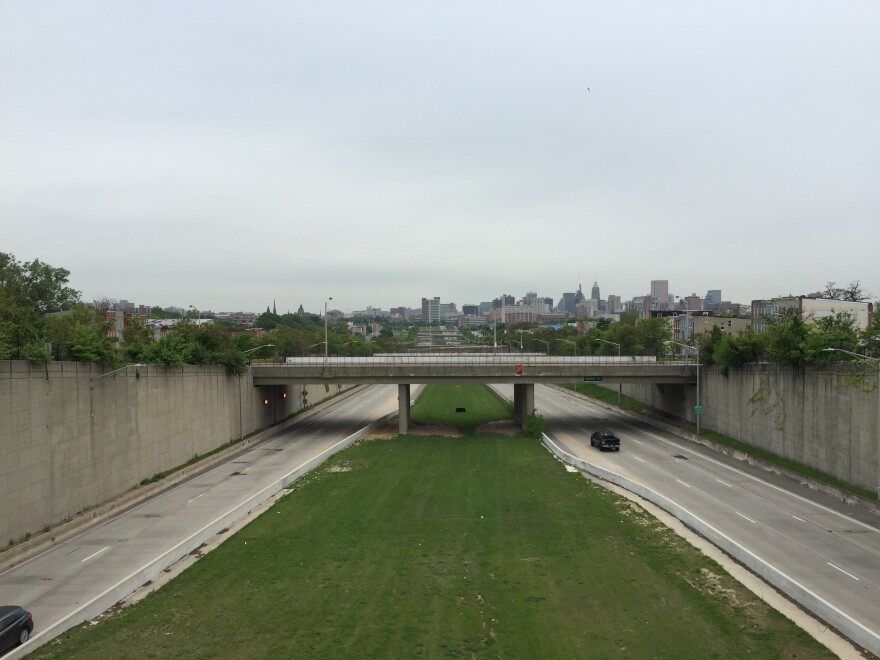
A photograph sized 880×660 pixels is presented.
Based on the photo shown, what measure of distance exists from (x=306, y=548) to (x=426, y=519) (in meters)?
7.13

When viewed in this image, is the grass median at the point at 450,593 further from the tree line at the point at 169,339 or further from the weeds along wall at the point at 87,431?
the tree line at the point at 169,339

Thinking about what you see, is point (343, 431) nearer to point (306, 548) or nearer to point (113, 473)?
point (113, 473)

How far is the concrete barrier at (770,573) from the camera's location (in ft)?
59.6

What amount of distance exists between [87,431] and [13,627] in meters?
17.8

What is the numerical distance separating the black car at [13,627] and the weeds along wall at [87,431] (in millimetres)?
10226

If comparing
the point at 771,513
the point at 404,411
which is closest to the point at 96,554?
the point at 771,513

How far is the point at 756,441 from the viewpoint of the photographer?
166 ft

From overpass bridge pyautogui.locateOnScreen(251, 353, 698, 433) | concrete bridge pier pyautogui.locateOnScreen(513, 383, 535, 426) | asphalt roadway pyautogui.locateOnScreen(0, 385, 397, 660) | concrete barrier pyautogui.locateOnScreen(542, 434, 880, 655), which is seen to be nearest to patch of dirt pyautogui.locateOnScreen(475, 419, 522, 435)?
concrete bridge pier pyautogui.locateOnScreen(513, 383, 535, 426)

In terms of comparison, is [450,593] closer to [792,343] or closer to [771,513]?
[771,513]

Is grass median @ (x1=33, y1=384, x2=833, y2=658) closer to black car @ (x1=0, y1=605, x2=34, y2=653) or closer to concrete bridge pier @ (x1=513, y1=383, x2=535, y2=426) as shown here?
black car @ (x1=0, y1=605, x2=34, y2=653)

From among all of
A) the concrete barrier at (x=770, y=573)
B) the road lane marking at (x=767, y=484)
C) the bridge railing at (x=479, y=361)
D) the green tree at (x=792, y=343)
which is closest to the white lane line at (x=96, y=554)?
the concrete barrier at (x=770, y=573)

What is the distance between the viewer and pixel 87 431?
35.0 metres

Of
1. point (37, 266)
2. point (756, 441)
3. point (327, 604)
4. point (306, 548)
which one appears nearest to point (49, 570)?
point (306, 548)

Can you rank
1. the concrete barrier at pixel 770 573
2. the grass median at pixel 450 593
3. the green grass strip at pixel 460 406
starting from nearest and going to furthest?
the concrete barrier at pixel 770 573 → the grass median at pixel 450 593 → the green grass strip at pixel 460 406
